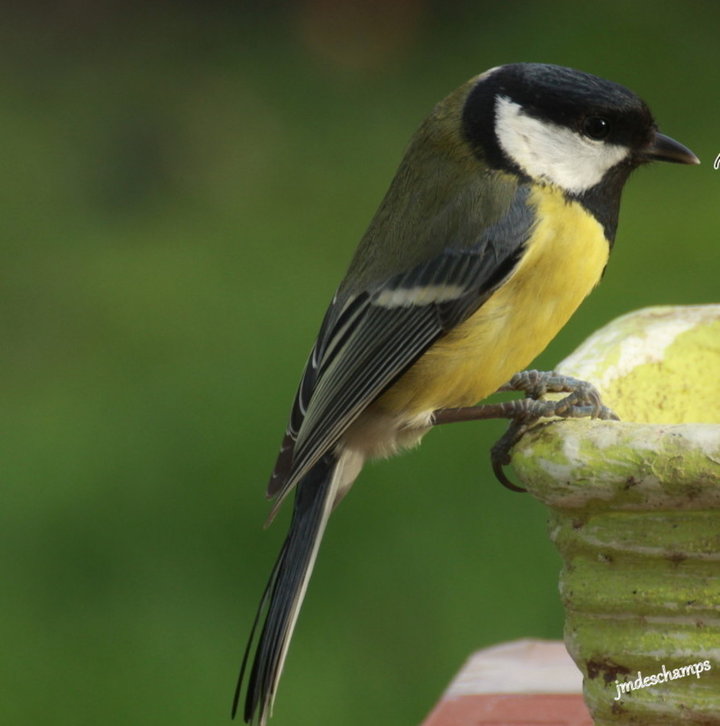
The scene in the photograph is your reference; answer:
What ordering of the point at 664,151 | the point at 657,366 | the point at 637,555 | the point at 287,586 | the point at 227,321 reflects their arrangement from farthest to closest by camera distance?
the point at 227,321 < the point at 664,151 < the point at 287,586 < the point at 657,366 < the point at 637,555

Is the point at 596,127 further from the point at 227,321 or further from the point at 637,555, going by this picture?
the point at 227,321

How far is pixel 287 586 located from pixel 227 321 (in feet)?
8.45

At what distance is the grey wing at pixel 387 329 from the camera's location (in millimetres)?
1858

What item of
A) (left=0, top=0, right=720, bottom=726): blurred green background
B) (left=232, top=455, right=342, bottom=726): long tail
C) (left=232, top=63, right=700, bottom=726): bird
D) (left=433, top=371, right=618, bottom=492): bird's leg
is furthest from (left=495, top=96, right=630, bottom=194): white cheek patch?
(left=0, top=0, right=720, bottom=726): blurred green background

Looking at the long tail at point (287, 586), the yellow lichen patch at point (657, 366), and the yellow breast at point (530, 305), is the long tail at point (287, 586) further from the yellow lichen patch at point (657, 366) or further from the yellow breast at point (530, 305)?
the yellow lichen patch at point (657, 366)

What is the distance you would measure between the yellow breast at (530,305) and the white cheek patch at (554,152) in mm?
32

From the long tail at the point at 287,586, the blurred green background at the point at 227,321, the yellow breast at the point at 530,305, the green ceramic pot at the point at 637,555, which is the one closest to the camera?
the green ceramic pot at the point at 637,555

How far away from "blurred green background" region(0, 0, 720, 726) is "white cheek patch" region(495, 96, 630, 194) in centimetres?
119

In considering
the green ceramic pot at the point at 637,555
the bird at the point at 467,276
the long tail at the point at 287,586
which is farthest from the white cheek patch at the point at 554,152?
the green ceramic pot at the point at 637,555

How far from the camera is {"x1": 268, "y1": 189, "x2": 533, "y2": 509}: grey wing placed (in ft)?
6.10

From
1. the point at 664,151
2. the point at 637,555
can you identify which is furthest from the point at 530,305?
the point at 637,555

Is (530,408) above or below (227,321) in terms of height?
above

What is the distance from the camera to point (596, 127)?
1921 millimetres

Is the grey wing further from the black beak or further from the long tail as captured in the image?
the black beak
